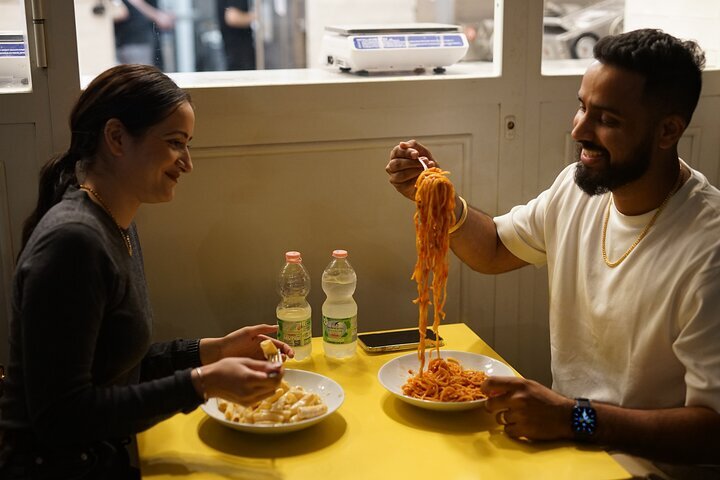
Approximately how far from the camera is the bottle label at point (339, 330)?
2.44 metres

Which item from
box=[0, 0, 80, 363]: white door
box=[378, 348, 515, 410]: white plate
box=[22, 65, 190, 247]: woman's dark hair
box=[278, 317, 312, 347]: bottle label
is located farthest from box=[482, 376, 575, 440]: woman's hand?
box=[0, 0, 80, 363]: white door

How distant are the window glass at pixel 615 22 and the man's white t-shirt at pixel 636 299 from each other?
103cm

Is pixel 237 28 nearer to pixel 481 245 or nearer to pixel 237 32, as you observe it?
pixel 237 32

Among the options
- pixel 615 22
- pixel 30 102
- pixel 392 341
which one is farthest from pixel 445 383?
pixel 615 22

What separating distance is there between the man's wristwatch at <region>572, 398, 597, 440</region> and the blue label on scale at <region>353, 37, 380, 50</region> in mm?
1483

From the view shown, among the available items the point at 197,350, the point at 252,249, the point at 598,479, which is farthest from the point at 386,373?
the point at 252,249

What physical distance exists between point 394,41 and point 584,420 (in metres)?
1.56

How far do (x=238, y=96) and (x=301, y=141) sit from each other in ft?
0.85

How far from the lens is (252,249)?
115 inches

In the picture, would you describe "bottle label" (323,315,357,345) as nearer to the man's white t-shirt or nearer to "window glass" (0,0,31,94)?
the man's white t-shirt

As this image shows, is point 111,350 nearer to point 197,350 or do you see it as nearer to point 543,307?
point 197,350

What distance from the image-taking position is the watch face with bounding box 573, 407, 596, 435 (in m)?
1.94

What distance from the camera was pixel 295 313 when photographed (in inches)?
98.7

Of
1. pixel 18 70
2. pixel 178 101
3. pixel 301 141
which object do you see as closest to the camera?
pixel 178 101
